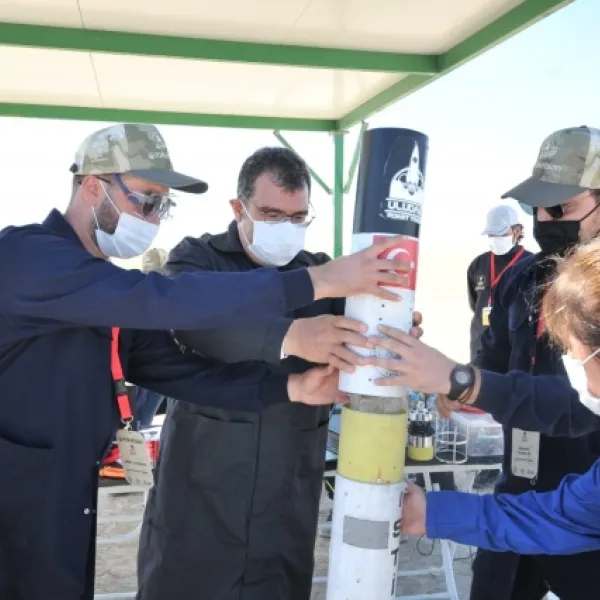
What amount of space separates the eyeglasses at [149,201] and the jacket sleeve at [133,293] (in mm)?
362

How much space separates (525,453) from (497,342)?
503 mm

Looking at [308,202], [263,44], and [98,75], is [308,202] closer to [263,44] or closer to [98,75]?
[263,44]

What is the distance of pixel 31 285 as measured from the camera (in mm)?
1455

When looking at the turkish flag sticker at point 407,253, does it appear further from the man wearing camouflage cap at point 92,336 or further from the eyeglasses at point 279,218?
the eyeglasses at point 279,218

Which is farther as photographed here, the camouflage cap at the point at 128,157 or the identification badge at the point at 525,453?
the identification badge at the point at 525,453

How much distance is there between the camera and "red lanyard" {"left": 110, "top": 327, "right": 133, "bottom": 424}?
1.77 metres

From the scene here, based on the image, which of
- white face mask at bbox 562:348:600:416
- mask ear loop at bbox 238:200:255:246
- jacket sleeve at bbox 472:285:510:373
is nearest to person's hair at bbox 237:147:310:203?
mask ear loop at bbox 238:200:255:246

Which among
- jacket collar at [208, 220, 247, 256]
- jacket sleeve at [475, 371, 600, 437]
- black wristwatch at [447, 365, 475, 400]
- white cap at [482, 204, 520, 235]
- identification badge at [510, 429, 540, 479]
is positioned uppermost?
white cap at [482, 204, 520, 235]

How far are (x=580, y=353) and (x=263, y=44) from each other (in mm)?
3842

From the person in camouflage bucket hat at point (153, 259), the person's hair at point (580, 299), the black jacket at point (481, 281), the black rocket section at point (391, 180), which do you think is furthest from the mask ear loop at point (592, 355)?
the black jacket at point (481, 281)

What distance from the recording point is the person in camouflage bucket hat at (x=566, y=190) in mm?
2045

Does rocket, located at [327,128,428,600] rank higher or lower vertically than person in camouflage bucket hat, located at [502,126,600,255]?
lower

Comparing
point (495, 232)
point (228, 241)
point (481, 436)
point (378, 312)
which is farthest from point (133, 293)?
point (495, 232)

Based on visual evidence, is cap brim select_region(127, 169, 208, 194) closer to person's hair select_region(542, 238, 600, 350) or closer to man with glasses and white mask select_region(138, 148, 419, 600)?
man with glasses and white mask select_region(138, 148, 419, 600)
